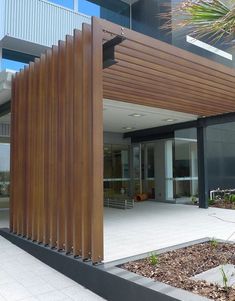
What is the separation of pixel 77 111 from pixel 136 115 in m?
6.54

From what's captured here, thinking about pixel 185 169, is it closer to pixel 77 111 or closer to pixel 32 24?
pixel 32 24

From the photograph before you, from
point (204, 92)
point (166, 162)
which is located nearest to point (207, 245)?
point (204, 92)

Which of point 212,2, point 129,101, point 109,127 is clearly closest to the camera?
point 212,2

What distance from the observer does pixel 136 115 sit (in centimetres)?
1181

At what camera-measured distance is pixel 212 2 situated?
3.10 m

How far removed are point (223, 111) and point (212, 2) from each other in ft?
27.7

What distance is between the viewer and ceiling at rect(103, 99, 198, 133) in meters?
10.4

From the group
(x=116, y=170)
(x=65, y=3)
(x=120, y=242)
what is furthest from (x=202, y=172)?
(x=65, y=3)

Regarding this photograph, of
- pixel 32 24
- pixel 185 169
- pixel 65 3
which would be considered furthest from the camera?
pixel 185 169

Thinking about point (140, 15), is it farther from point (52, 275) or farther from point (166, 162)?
point (52, 275)

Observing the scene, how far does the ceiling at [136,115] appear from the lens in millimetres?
10405

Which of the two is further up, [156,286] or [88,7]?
[88,7]

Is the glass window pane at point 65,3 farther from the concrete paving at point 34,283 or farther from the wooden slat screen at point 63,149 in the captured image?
the concrete paving at point 34,283

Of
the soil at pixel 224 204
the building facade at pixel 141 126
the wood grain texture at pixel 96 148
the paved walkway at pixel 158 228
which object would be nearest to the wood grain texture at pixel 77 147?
the wood grain texture at pixel 96 148
